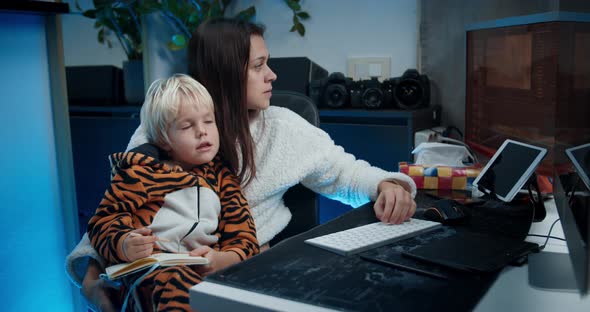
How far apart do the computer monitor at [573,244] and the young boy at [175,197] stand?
570 millimetres

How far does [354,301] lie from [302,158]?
2.26 ft

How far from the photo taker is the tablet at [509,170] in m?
1.16

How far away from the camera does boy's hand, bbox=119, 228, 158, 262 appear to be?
39.1 inches

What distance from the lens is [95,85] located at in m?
2.66

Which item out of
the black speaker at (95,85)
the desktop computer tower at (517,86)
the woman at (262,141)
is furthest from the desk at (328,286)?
the black speaker at (95,85)

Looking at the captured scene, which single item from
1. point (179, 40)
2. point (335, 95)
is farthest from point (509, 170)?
point (179, 40)

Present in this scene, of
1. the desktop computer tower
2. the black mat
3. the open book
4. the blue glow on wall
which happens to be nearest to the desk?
the black mat

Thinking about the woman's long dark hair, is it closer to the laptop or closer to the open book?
the open book

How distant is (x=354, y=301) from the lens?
704mm

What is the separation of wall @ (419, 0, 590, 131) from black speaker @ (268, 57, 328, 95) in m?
0.50

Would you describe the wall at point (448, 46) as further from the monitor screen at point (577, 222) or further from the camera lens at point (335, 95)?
the monitor screen at point (577, 222)

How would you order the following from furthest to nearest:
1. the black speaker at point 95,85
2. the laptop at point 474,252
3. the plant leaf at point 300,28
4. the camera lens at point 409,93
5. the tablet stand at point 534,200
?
1. the black speaker at point 95,85
2. the plant leaf at point 300,28
3. the camera lens at point 409,93
4. the tablet stand at point 534,200
5. the laptop at point 474,252

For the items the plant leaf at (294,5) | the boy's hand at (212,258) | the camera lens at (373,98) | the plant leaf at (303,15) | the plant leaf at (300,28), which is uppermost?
the plant leaf at (294,5)

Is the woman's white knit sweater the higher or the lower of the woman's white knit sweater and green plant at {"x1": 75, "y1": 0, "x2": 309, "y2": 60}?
the lower
